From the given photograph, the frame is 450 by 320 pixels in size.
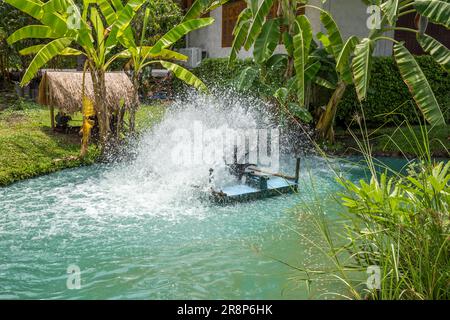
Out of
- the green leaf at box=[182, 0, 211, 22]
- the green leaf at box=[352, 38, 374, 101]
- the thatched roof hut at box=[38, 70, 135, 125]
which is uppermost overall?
the green leaf at box=[182, 0, 211, 22]

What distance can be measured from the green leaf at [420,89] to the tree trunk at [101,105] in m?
6.63

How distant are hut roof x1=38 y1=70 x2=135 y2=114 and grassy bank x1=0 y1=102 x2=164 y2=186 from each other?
0.96 meters

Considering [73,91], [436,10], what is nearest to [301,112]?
[436,10]

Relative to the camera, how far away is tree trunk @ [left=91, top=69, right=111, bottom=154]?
10.8 meters

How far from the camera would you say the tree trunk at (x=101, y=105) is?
426 inches

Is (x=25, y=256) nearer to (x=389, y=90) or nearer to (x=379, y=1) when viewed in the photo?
(x=379, y=1)

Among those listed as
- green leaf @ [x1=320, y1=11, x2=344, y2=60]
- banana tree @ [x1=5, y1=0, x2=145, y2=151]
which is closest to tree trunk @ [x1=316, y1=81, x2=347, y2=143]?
green leaf @ [x1=320, y1=11, x2=344, y2=60]

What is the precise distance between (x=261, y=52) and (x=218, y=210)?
4.36m

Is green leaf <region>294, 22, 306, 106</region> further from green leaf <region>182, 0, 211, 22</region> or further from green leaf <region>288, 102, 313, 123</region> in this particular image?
green leaf <region>182, 0, 211, 22</region>

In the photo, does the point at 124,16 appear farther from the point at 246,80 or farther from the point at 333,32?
the point at 333,32

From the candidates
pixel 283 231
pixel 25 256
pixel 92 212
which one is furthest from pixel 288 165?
pixel 25 256

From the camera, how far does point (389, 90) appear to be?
15.1 meters
